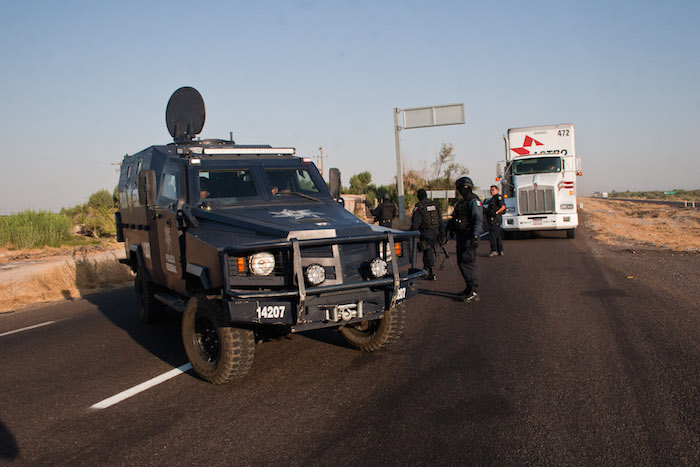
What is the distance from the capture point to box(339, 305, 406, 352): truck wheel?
613cm

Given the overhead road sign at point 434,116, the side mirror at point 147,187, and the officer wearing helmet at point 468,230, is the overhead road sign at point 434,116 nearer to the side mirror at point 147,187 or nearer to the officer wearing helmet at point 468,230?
the officer wearing helmet at point 468,230

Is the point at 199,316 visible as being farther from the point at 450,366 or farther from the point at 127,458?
the point at 450,366

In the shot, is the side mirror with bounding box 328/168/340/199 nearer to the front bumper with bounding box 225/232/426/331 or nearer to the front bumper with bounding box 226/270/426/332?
the front bumper with bounding box 225/232/426/331

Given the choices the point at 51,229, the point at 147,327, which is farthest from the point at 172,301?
the point at 51,229

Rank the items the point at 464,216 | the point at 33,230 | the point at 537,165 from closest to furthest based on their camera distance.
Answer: the point at 464,216
the point at 537,165
the point at 33,230

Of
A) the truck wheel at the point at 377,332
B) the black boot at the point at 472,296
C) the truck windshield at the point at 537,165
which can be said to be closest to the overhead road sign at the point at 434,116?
the truck windshield at the point at 537,165

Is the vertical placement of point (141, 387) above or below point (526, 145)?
below

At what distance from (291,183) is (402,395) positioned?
10.4 feet

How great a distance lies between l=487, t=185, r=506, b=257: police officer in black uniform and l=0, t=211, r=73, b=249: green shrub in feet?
74.8

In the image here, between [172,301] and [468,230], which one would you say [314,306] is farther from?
[468,230]

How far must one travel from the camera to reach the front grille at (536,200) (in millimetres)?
20500

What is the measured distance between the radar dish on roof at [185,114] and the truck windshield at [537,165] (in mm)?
14443

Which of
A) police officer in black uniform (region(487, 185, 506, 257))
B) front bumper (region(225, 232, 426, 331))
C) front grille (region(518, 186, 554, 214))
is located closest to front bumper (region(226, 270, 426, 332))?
front bumper (region(225, 232, 426, 331))

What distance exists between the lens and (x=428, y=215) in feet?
36.9
